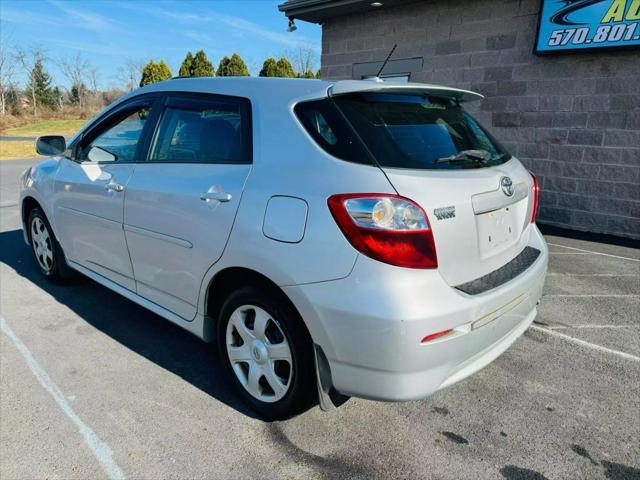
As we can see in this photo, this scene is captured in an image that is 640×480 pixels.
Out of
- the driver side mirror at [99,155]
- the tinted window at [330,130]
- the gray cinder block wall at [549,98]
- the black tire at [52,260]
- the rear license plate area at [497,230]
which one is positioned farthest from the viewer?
the gray cinder block wall at [549,98]

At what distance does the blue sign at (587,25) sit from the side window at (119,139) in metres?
6.02

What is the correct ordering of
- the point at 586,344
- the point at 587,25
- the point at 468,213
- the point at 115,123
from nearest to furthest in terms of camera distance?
the point at 468,213 < the point at 586,344 < the point at 115,123 < the point at 587,25

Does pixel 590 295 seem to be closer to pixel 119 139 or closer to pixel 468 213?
pixel 468 213

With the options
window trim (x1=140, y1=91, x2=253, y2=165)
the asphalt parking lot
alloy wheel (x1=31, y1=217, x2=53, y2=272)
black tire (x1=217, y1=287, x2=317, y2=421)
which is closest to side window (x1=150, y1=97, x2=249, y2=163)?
window trim (x1=140, y1=91, x2=253, y2=165)

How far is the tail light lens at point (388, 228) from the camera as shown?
1962mm

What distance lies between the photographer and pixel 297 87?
250cm

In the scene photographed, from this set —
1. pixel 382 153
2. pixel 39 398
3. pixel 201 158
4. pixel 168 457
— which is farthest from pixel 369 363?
pixel 39 398

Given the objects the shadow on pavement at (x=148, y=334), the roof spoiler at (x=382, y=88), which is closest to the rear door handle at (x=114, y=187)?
the shadow on pavement at (x=148, y=334)

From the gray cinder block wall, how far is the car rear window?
199 inches

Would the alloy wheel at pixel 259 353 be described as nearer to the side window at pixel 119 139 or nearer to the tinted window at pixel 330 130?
the tinted window at pixel 330 130

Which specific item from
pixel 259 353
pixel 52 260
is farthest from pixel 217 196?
pixel 52 260

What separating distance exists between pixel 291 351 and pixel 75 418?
1.23 meters

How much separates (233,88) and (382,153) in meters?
1.06

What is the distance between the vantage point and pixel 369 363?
2021 mm
